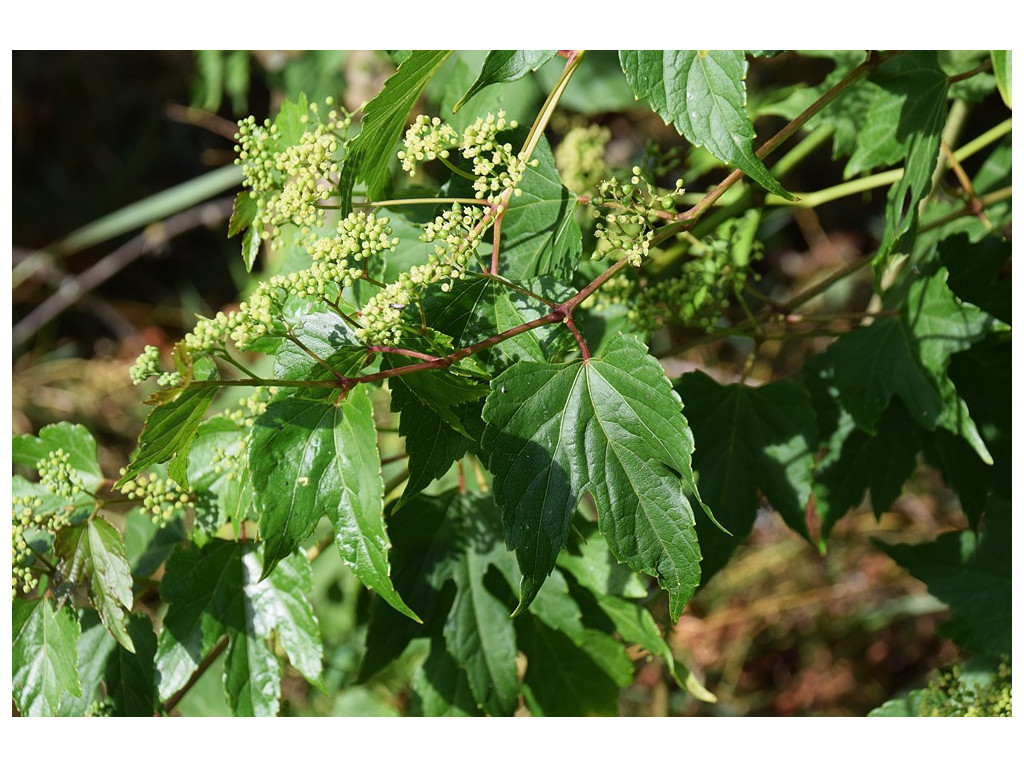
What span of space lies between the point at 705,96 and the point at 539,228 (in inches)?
11.8

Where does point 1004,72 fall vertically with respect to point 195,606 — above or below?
above

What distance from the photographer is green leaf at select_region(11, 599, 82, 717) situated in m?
1.36

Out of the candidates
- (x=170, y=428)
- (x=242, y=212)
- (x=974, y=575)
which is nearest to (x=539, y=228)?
(x=242, y=212)

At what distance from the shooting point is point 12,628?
1379 millimetres

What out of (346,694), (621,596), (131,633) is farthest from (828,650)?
(131,633)

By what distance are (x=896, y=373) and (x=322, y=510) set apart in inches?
37.6

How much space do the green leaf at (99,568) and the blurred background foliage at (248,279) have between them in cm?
118

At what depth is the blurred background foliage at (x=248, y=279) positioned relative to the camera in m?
3.01

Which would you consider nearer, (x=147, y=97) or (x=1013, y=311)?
(x=1013, y=311)

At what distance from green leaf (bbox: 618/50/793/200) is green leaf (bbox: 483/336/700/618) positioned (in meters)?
0.25

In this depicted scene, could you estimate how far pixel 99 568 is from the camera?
4.29 feet

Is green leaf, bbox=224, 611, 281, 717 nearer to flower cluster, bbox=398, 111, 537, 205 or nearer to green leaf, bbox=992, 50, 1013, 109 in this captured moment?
flower cluster, bbox=398, 111, 537, 205

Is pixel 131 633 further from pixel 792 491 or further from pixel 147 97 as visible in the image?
pixel 147 97

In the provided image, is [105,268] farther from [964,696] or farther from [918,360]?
[964,696]
